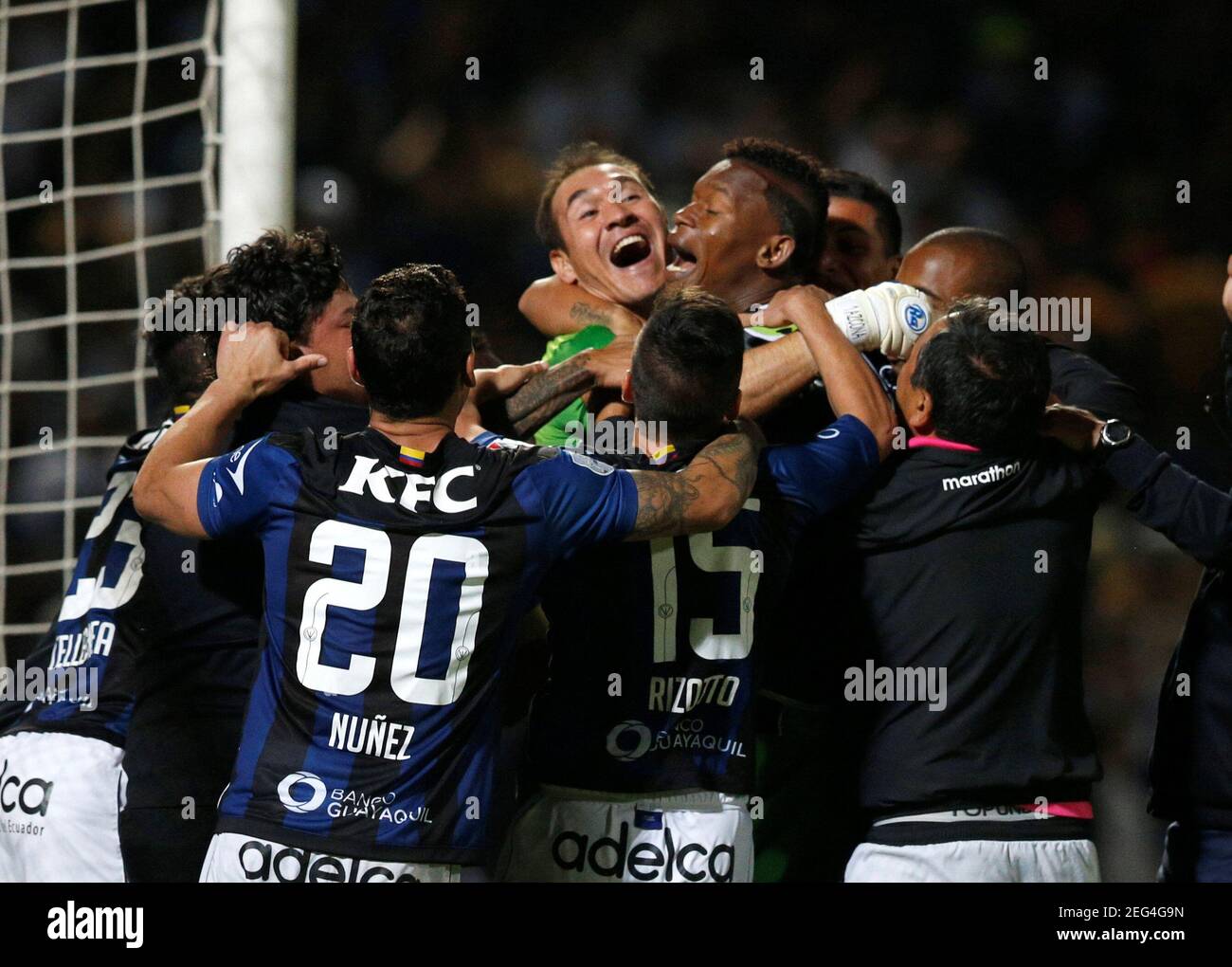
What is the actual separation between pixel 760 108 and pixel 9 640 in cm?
456

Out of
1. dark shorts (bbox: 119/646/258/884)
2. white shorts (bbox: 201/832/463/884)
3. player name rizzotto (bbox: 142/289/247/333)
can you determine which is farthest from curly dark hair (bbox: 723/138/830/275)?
white shorts (bbox: 201/832/463/884)

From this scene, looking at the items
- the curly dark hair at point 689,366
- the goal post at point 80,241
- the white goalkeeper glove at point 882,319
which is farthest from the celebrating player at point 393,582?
the goal post at point 80,241

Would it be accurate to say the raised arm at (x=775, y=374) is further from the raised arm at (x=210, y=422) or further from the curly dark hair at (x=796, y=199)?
the raised arm at (x=210, y=422)

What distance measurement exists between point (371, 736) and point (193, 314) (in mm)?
1220

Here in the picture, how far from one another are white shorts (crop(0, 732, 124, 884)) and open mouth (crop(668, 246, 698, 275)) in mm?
1917

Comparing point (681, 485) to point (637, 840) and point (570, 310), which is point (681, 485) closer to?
point (637, 840)

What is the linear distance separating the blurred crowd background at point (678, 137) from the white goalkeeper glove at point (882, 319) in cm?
350

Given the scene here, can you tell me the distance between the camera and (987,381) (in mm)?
3090

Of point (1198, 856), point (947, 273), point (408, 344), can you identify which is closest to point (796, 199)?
point (947, 273)

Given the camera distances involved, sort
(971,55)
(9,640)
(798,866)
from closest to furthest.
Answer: (798,866) < (9,640) < (971,55)

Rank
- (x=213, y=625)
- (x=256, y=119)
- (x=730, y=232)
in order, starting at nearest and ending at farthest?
(x=213, y=625) < (x=730, y=232) < (x=256, y=119)

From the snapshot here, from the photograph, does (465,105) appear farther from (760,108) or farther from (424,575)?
Result: (424,575)
